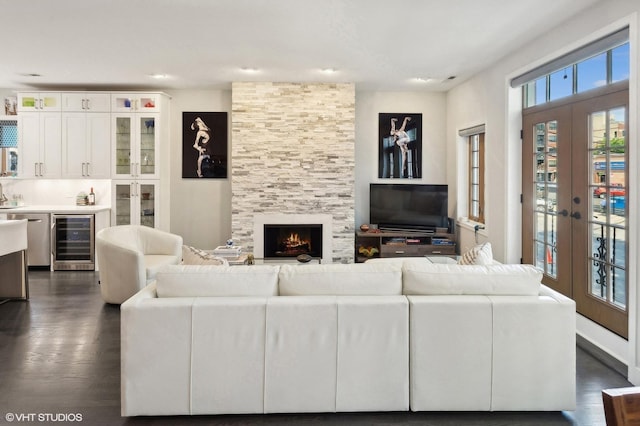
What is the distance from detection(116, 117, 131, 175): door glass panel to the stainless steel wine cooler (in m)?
0.82

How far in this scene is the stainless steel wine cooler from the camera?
642cm

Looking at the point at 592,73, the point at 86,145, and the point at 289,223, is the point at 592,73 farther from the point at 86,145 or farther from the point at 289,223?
the point at 86,145

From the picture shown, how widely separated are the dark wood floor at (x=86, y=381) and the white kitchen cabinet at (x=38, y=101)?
325 centimetres

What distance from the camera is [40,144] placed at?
6637mm

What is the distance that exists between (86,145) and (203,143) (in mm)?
1665

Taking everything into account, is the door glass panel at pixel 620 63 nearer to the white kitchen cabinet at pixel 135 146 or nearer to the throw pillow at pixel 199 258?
the throw pillow at pixel 199 258

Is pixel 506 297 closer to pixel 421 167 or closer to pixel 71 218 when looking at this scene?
pixel 421 167

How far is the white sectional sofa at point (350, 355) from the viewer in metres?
2.35

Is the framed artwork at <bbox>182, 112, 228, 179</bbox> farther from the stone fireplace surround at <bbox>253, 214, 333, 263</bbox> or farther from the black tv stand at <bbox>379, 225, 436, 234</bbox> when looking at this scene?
the black tv stand at <bbox>379, 225, 436, 234</bbox>

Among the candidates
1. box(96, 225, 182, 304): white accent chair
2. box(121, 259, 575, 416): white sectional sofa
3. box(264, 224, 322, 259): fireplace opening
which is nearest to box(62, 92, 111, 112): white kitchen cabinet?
box(96, 225, 182, 304): white accent chair

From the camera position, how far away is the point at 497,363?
2.38 metres

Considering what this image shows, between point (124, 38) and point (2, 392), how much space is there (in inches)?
130

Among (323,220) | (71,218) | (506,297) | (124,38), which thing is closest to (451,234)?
(323,220)

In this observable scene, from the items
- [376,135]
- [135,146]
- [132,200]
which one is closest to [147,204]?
[132,200]
